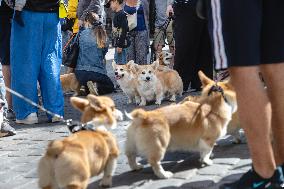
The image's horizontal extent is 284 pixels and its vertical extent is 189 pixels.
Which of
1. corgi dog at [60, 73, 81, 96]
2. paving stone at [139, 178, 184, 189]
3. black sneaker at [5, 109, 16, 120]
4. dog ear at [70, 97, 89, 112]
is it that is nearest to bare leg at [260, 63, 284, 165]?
paving stone at [139, 178, 184, 189]

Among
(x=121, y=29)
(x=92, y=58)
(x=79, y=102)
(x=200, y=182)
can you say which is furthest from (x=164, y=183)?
(x=121, y=29)

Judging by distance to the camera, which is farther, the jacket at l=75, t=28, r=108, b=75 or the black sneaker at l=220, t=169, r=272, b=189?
the jacket at l=75, t=28, r=108, b=75

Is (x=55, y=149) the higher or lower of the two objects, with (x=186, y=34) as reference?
lower

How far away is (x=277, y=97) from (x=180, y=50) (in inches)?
168

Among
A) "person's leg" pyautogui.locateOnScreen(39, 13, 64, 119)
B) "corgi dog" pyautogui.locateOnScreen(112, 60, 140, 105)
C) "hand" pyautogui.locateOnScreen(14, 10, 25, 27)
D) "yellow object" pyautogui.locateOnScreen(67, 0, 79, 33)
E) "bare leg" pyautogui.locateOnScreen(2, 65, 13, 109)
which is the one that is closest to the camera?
"hand" pyautogui.locateOnScreen(14, 10, 25, 27)

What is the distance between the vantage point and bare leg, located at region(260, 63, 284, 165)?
3.20 metres

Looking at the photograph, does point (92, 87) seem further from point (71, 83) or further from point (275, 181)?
point (275, 181)

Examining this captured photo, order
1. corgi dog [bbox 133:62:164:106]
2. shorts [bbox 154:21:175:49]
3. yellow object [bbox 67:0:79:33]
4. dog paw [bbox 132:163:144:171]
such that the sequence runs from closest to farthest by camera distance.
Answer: dog paw [bbox 132:163:144:171]
corgi dog [bbox 133:62:164:106]
shorts [bbox 154:21:175:49]
yellow object [bbox 67:0:79:33]

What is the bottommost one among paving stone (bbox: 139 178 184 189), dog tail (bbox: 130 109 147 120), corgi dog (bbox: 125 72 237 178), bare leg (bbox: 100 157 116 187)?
paving stone (bbox: 139 178 184 189)

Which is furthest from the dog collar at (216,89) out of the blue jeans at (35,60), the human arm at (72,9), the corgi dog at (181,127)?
the human arm at (72,9)

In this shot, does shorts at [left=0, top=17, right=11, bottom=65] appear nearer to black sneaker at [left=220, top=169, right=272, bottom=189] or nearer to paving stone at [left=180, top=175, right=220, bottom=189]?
paving stone at [left=180, top=175, right=220, bottom=189]

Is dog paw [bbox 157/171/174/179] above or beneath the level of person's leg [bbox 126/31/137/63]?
beneath

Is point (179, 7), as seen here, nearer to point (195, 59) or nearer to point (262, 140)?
point (195, 59)

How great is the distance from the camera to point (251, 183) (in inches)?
124
